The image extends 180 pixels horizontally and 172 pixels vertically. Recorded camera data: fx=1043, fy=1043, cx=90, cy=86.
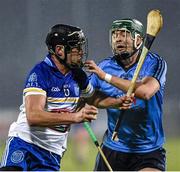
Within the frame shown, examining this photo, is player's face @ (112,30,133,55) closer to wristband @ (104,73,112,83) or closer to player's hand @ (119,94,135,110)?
wristband @ (104,73,112,83)

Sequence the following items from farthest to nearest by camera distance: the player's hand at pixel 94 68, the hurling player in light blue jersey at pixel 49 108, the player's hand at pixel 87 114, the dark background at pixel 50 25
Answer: the dark background at pixel 50 25
the player's hand at pixel 94 68
the hurling player in light blue jersey at pixel 49 108
the player's hand at pixel 87 114

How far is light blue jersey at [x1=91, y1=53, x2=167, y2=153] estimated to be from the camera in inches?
263

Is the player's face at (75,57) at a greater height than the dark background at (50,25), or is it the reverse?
the player's face at (75,57)

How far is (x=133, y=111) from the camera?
671cm

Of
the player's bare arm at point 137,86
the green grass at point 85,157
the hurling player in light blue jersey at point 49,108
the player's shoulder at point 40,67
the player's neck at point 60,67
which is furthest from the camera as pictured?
the green grass at point 85,157

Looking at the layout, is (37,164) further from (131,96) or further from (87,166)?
(87,166)

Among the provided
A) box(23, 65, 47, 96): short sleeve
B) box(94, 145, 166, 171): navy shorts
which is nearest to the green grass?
box(94, 145, 166, 171): navy shorts

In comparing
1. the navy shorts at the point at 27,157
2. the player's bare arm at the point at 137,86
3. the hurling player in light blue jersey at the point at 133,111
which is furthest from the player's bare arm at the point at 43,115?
the hurling player in light blue jersey at the point at 133,111

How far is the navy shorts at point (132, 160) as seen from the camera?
21.7ft

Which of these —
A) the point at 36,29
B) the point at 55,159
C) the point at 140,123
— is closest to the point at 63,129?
the point at 55,159

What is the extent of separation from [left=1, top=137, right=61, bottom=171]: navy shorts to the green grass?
307cm

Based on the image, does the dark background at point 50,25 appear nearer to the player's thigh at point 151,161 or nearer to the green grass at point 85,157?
the green grass at point 85,157

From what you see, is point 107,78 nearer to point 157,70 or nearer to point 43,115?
point 157,70

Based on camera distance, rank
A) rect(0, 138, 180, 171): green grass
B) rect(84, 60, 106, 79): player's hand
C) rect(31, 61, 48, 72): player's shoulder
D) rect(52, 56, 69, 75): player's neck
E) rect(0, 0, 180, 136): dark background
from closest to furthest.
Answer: rect(31, 61, 48, 72): player's shoulder → rect(52, 56, 69, 75): player's neck → rect(84, 60, 106, 79): player's hand → rect(0, 0, 180, 136): dark background → rect(0, 138, 180, 171): green grass
